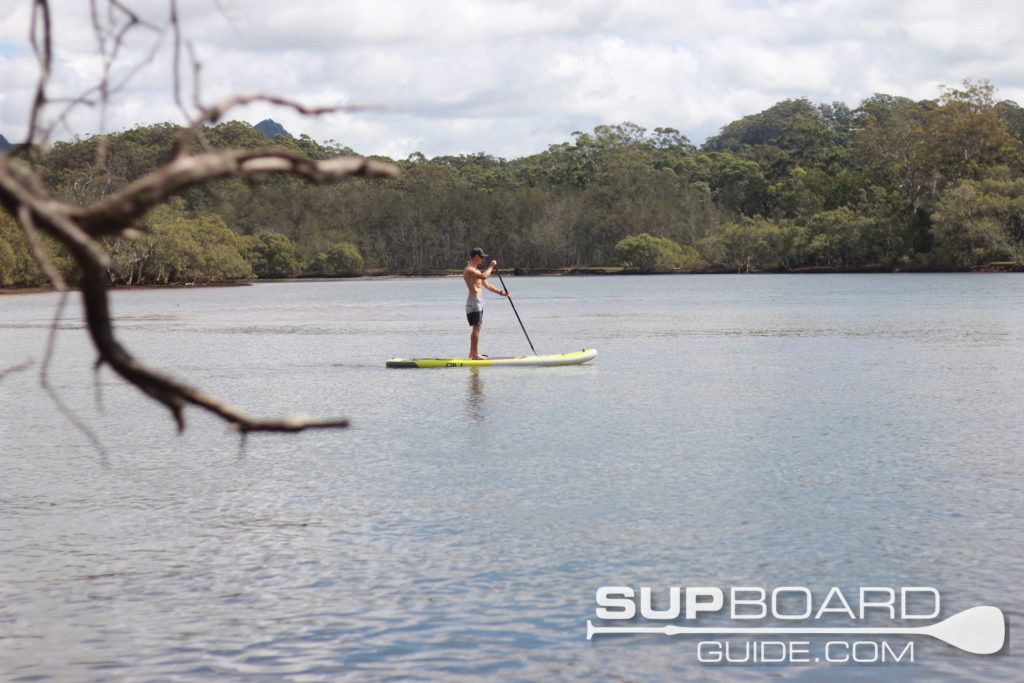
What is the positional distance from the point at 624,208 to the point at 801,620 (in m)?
143

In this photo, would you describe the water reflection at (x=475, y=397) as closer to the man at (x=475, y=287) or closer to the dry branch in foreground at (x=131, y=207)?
the man at (x=475, y=287)

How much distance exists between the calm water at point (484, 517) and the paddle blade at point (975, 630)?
8 cm

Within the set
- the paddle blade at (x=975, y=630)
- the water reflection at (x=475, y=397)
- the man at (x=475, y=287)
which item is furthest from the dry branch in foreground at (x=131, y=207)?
the man at (x=475, y=287)

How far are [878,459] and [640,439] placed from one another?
284 cm

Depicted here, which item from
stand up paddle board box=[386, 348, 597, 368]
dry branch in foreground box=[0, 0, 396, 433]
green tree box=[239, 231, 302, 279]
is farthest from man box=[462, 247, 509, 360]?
green tree box=[239, 231, 302, 279]

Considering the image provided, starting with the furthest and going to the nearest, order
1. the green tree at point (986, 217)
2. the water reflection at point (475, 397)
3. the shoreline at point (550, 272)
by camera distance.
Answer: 1. the shoreline at point (550, 272)
2. the green tree at point (986, 217)
3. the water reflection at point (475, 397)

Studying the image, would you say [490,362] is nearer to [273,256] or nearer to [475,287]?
[475,287]

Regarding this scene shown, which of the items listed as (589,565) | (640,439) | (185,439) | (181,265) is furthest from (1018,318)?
(181,265)

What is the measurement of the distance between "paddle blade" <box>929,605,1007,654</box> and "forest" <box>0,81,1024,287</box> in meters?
90.1

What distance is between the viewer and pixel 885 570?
8.02 meters

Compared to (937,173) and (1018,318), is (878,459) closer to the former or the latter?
(1018,318)

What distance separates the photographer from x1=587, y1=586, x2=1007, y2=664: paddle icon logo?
672 cm

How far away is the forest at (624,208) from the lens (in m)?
106

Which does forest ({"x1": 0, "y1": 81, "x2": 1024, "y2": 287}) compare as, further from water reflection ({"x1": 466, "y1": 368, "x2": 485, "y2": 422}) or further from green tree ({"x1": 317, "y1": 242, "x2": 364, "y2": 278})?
water reflection ({"x1": 466, "y1": 368, "x2": 485, "y2": 422})
